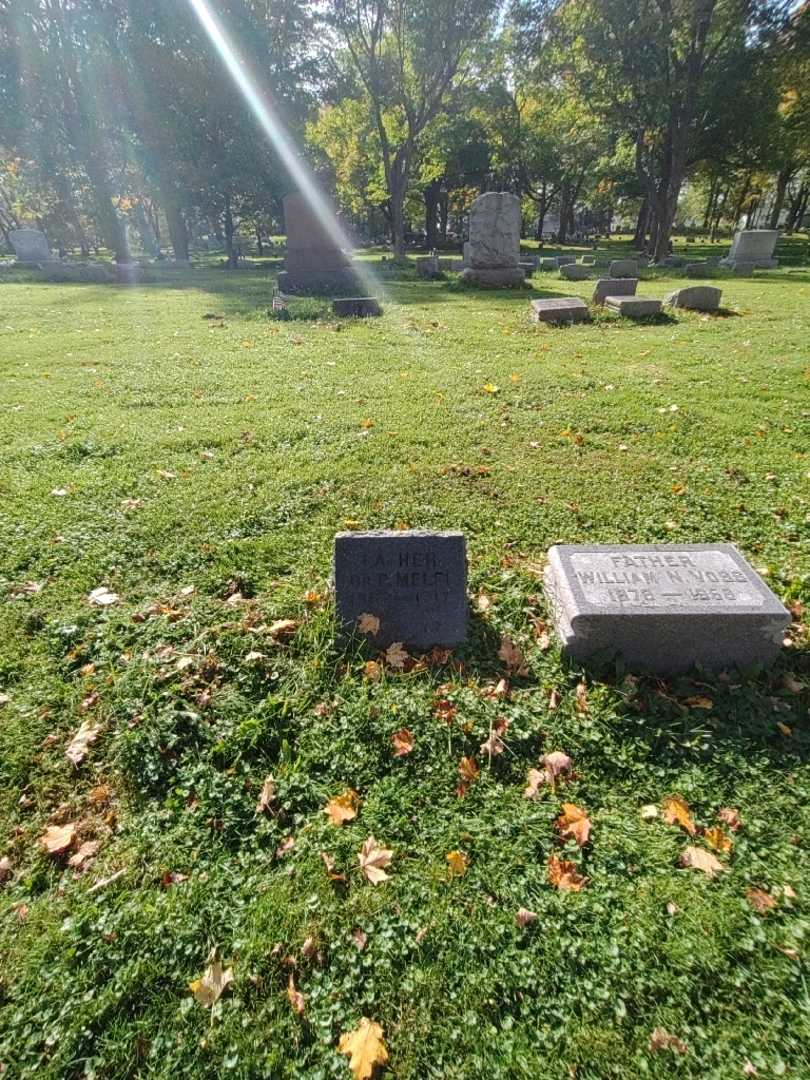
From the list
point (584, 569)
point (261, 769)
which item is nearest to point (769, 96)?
point (584, 569)

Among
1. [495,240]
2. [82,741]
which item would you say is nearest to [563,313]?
[495,240]

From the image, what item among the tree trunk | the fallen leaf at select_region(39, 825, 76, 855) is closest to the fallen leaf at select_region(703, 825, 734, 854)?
the fallen leaf at select_region(39, 825, 76, 855)

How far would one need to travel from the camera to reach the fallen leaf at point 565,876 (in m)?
2.04

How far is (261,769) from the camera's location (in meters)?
2.51

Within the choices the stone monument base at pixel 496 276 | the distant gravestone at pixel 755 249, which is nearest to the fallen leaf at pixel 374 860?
the stone monument base at pixel 496 276

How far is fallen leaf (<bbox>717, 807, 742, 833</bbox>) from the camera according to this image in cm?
222

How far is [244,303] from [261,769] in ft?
49.5

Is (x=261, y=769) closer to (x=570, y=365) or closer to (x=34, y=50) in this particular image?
(x=570, y=365)

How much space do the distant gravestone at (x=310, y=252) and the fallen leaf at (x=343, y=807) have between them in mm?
16069

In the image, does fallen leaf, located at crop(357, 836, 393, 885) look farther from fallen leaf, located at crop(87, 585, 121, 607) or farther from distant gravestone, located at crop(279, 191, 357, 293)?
distant gravestone, located at crop(279, 191, 357, 293)

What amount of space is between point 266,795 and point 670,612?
6.84 ft

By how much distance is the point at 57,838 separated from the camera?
223cm

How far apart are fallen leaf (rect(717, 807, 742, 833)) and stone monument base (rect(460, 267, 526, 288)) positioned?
55.1 ft

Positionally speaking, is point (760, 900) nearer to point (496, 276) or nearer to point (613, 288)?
point (613, 288)
